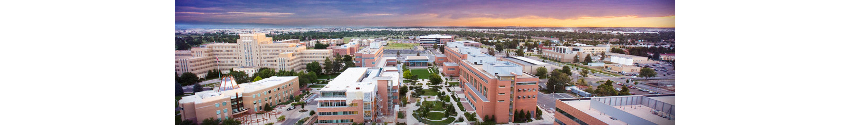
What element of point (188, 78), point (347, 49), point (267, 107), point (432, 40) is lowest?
point (267, 107)

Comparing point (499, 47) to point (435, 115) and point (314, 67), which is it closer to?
point (314, 67)

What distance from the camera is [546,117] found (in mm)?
6828

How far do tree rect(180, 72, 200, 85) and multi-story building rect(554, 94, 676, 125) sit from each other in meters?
9.72

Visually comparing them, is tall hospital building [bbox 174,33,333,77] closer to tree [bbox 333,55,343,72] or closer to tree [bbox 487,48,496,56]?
tree [bbox 333,55,343,72]

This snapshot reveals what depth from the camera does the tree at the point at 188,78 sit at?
9308 mm

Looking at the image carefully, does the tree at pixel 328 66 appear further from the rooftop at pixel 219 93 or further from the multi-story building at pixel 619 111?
the multi-story building at pixel 619 111

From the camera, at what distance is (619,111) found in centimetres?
425

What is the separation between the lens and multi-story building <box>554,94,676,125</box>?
169 inches

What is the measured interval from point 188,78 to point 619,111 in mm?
10594

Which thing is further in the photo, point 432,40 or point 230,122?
point 432,40

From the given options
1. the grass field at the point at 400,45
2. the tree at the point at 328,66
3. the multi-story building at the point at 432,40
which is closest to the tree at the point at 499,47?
the multi-story building at the point at 432,40

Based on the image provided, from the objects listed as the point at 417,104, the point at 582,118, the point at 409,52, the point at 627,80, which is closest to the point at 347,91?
the point at 417,104

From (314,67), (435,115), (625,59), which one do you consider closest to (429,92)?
(435,115)

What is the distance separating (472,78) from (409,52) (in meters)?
11.3
